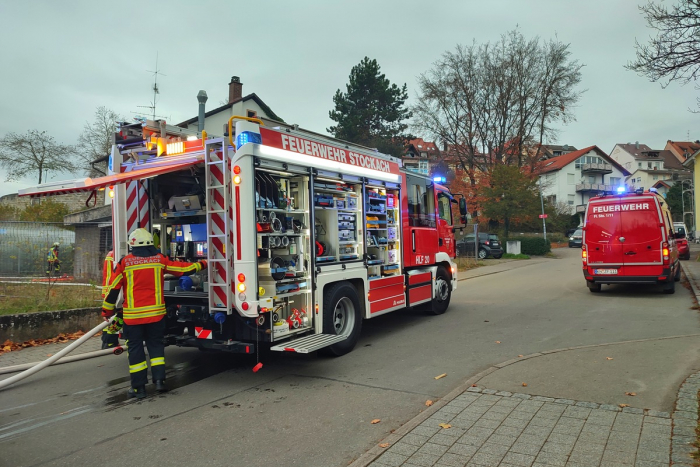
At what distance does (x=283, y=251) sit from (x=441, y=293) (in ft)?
16.6

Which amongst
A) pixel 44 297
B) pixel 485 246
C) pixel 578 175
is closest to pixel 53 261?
pixel 44 297

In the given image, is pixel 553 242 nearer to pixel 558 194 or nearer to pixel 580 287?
pixel 558 194

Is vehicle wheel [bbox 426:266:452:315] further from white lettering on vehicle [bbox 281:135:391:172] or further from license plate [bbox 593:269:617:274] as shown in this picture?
license plate [bbox 593:269:617:274]

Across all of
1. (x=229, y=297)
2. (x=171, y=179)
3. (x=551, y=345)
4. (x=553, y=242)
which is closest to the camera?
(x=229, y=297)

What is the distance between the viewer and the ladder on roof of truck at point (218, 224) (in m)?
5.29

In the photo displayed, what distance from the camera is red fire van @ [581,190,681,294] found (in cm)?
1131

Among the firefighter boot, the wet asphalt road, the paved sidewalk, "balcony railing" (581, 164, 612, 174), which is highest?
"balcony railing" (581, 164, 612, 174)

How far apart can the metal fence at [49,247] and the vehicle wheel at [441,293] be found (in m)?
6.33

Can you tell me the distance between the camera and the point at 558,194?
63.6m

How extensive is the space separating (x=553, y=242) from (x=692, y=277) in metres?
31.8

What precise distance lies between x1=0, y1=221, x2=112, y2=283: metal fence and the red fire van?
36.0ft

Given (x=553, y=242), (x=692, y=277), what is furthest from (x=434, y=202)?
Answer: (x=553, y=242)

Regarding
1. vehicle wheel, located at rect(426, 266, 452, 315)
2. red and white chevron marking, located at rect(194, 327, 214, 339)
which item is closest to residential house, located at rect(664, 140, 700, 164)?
vehicle wheel, located at rect(426, 266, 452, 315)

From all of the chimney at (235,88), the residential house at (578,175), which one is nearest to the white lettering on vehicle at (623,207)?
the chimney at (235,88)
